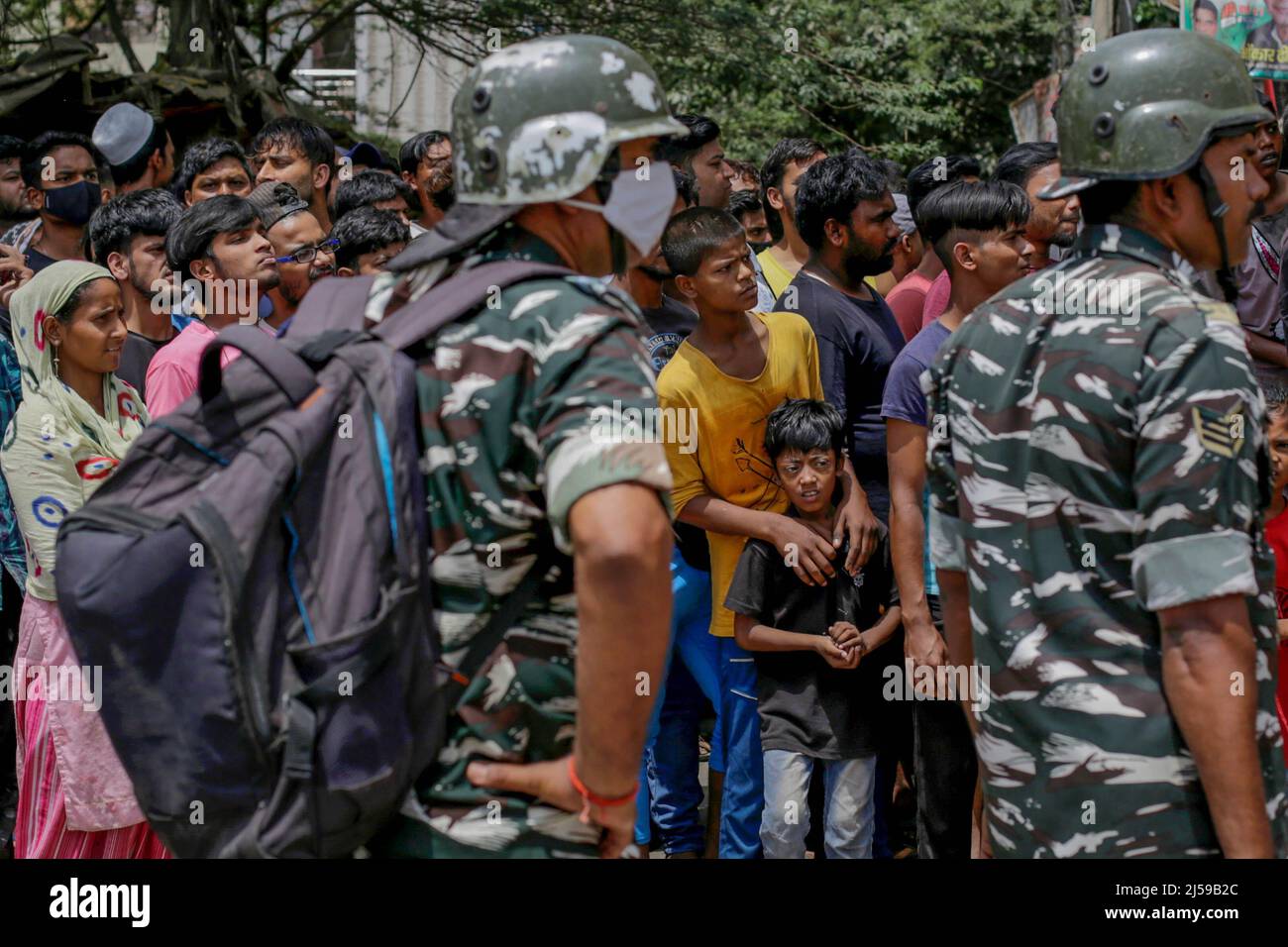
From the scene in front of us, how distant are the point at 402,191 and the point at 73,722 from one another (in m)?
Result: 3.06

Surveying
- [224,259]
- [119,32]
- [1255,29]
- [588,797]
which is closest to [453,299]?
[588,797]

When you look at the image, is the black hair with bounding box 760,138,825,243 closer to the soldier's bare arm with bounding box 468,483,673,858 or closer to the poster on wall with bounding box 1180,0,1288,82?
the poster on wall with bounding box 1180,0,1288,82

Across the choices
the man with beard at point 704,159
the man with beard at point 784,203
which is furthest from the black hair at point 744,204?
the man with beard at point 704,159

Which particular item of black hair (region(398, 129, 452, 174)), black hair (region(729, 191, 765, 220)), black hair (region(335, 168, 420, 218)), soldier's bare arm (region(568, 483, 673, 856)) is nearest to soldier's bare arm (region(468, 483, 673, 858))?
soldier's bare arm (region(568, 483, 673, 856))

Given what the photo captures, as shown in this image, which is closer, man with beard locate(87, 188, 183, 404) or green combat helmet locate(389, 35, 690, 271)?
green combat helmet locate(389, 35, 690, 271)

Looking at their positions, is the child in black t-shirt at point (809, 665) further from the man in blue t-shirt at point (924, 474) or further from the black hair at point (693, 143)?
the black hair at point (693, 143)

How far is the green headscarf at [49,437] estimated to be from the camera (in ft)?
13.3

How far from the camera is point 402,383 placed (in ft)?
7.34

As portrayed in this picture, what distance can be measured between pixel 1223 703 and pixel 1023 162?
3.62 m

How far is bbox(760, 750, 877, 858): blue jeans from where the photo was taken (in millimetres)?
4565

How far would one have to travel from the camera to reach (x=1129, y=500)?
2.42m

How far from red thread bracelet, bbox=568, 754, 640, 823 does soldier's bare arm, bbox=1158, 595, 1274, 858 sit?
0.87m

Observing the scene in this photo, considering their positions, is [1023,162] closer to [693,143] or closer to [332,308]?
[693,143]

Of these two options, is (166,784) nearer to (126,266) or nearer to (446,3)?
(126,266)
